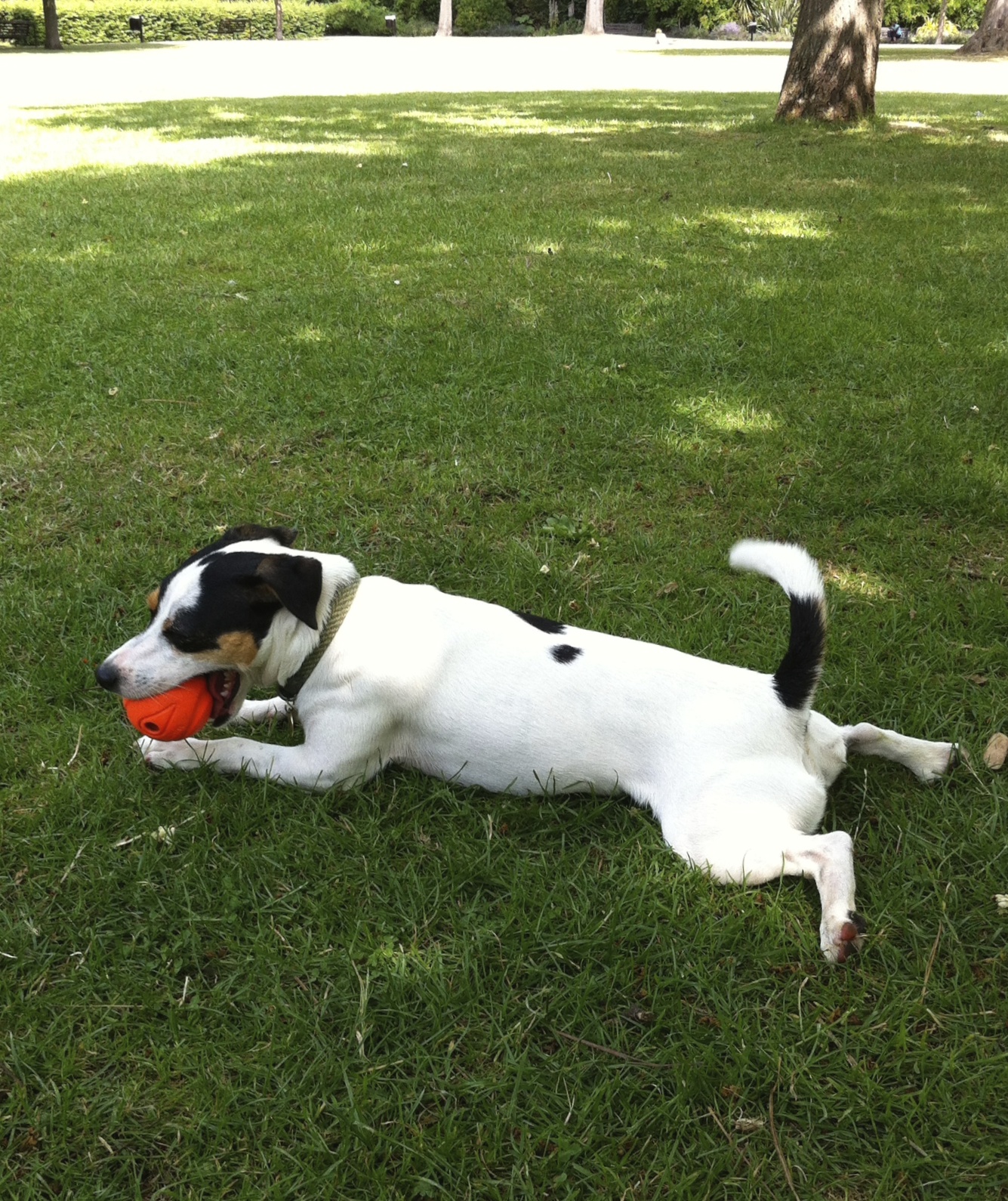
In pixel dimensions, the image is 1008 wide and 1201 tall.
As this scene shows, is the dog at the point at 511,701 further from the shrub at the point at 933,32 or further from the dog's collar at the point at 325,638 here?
the shrub at the point at 933,32

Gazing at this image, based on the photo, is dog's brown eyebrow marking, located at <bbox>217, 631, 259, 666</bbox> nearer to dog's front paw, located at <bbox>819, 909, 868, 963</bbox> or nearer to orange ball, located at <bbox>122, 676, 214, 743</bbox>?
orange ball, located at <bbox>122, 676, 214, 743</bbox>

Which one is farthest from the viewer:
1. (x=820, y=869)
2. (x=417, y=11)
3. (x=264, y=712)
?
(x=417, y=11)

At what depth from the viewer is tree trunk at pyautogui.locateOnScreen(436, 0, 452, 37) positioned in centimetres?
4806

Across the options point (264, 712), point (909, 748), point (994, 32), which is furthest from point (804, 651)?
point (994, 32)

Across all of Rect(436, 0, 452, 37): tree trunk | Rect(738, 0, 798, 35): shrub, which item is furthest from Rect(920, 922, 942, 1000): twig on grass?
Rect(436, 0, 452, 37): tree trunk

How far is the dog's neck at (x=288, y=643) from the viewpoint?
116 inches

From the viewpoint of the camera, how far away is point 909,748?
3092 mm

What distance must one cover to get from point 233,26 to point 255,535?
177ft

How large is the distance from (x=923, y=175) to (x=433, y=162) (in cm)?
573

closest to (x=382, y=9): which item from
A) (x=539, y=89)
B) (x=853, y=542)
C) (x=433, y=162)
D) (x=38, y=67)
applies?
(x=38, y=67)

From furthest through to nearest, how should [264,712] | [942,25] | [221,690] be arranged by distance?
1. [942,25]
2. [264,712]
3. [221,690]

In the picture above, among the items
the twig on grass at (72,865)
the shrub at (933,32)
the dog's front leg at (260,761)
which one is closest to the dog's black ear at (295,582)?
the dog's front leg at (260,761)

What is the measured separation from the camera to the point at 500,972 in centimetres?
250

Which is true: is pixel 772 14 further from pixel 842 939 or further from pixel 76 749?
pixel 842 939
